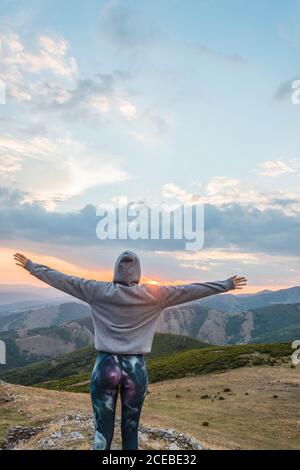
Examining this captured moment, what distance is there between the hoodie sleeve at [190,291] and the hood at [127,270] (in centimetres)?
48

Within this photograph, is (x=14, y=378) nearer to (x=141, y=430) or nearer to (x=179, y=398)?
(x=179, y=398)

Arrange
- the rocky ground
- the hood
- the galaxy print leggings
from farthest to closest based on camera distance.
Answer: the rocky ground → the hood → the galaxy print leggings

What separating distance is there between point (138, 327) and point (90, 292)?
3.14 feet

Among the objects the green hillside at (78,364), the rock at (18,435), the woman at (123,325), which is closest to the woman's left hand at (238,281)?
the woman at (123,325)

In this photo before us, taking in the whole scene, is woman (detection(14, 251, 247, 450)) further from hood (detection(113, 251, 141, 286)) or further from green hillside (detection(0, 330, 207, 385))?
green hillside (detection(0, 330, 207, 385))

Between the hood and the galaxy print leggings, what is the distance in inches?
46.0

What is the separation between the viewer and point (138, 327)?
260 inches

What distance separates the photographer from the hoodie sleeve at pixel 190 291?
654 centimetres

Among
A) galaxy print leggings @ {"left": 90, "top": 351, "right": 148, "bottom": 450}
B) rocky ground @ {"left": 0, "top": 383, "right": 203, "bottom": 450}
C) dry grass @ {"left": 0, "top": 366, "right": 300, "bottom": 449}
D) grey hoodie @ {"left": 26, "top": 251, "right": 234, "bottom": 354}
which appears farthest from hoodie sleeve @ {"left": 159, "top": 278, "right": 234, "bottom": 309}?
dry grass @ {"left": 0, "top": 366, "right": 300, "bottom": 449}

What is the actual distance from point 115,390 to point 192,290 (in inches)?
77.1

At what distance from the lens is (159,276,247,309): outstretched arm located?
6539 mm

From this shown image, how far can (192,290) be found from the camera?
6543 mm

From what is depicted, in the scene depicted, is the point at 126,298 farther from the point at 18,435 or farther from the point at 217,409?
the point at 217,409

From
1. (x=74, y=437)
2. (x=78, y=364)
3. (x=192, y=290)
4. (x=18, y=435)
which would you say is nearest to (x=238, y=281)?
(x=192, y=290)
